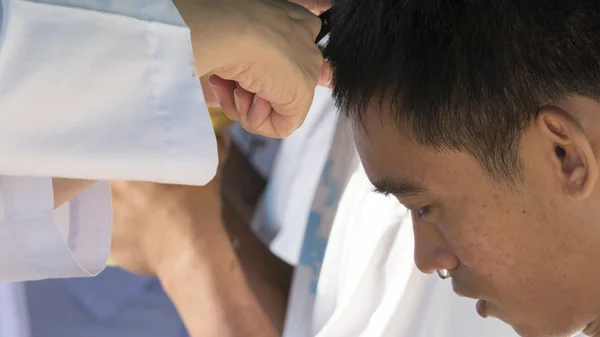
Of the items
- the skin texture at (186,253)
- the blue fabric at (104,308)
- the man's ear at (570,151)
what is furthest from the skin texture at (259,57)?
the blue fabric at (104,308)

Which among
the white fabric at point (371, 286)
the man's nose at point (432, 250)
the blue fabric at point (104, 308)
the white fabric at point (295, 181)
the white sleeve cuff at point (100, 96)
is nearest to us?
the white sleeve cuff at point (100, 96)

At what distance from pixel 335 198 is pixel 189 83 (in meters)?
0.56

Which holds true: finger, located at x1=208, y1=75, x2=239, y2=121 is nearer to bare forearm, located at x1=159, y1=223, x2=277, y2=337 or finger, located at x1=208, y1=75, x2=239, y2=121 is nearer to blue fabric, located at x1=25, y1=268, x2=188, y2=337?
bare forearm, located at x1=159, y1=223, x2=277, y2=337

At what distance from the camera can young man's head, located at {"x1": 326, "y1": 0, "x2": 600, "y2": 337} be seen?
0.58 metres

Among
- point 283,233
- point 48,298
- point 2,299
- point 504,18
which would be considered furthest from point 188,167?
point 48,298

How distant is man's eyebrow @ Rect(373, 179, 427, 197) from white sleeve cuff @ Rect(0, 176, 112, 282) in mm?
294

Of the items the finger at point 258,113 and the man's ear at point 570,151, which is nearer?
the man's ear at point 570,151

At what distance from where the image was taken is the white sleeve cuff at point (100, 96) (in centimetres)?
48

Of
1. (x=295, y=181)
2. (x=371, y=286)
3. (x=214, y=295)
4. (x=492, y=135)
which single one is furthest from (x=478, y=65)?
(x=214, y=295)

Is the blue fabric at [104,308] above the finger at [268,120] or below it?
below

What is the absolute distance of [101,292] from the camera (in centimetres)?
150

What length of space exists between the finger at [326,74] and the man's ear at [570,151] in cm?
23

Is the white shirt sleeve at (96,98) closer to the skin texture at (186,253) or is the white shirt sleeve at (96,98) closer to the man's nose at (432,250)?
the man's nose at (432,250)

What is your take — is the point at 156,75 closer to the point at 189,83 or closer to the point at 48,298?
the point at 189,83
